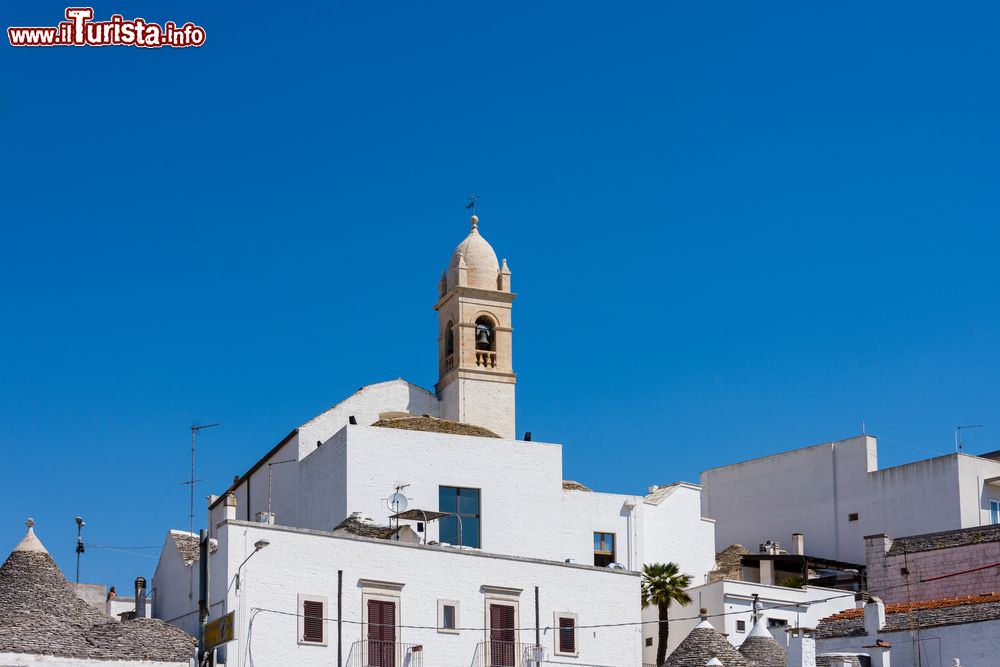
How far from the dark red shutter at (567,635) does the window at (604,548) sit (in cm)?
1270

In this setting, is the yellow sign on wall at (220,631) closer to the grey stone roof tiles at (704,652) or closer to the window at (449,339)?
the grey stone roof tiles at (704,652)

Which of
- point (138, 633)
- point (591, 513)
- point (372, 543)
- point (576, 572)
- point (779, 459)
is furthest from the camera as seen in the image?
point (779, 459)

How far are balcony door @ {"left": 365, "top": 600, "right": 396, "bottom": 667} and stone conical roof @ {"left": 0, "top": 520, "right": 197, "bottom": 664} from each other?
15.8ft

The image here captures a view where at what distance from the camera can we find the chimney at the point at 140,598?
171 ft

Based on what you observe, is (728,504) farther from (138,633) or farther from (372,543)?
(138,633)

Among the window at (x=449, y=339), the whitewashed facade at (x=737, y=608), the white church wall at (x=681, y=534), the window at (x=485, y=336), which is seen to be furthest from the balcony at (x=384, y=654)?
the window at (x=485, y=336)

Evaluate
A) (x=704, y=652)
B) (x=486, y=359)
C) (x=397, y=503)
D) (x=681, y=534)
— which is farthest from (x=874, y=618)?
(x=486, y=359)

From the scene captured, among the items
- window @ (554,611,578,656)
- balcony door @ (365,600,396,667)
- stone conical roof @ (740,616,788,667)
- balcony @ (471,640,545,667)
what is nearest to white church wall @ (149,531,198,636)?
balcony door @ (365,600,396,667)

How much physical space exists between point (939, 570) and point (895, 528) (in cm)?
934

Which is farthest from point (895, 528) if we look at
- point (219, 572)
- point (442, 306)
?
point (219, 572)

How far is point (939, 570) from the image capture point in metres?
62.8

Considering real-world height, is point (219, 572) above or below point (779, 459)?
below

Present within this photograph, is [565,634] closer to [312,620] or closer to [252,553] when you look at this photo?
[312,620]

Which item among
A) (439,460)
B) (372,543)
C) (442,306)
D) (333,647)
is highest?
(442,306)
